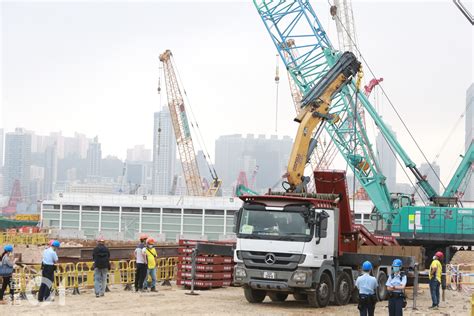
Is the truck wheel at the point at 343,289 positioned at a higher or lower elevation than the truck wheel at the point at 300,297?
higher

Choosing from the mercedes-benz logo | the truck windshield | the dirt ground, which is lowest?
the dirt ground

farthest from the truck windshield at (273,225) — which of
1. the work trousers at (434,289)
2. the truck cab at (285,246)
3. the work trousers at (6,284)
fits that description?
the work trousers at (6,284)

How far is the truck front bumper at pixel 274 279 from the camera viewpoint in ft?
64.8

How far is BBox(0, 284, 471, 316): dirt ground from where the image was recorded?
18.6 m

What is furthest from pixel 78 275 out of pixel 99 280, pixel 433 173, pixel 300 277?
pixel 433 173

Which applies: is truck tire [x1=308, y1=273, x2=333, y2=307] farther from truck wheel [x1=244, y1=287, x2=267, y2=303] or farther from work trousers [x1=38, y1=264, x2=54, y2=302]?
work trousers [x1=38, y1=264, x2=54, y2=302]

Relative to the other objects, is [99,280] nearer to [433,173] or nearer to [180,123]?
[180,123]

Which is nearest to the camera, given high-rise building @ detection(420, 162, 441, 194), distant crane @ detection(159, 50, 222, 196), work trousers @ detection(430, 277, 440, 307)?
work trousers @ detection(430, 277, 440, 307)

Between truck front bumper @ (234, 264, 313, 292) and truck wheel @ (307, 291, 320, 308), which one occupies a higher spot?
truck front bumper @ (234, 264, 313, 292)

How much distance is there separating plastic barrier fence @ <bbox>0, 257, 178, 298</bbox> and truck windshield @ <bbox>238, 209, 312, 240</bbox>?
220 inches

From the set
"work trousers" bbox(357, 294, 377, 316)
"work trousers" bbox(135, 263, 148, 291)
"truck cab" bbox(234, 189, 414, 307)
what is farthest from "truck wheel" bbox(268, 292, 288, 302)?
"work trousers" bbox(357, 294, 377, 316)

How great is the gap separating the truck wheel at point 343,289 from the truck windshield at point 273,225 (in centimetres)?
249

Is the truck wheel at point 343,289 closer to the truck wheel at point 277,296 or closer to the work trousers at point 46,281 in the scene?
the truck wheel at point 277,296

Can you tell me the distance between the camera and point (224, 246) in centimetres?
2359
